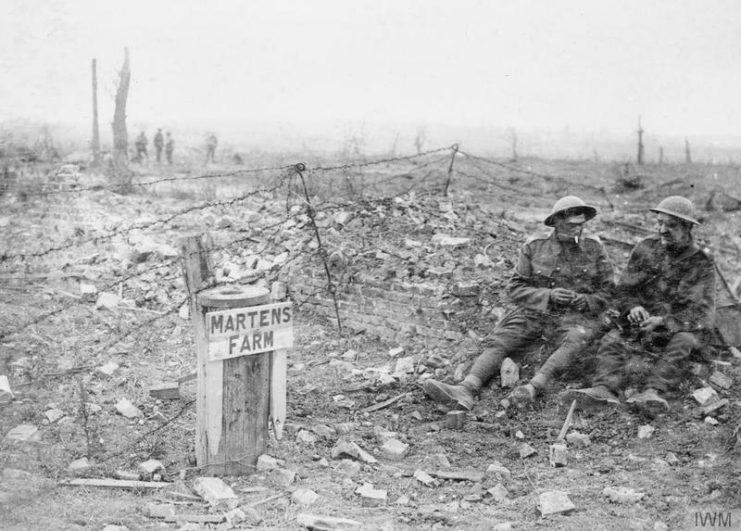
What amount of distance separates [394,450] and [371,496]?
2.56 ft

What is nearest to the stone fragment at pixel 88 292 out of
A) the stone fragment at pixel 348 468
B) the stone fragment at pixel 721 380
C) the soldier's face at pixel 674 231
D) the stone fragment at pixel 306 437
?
the stone fragment at pixel 306 437

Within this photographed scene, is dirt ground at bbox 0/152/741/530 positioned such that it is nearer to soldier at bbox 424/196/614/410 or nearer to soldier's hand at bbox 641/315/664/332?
soldier at bbox 424/196/614/410

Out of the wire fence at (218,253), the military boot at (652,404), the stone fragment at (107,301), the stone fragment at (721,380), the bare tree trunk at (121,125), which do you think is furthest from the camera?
the bare tree trunk at (121,125)

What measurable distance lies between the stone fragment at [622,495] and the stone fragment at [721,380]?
79.6 inches

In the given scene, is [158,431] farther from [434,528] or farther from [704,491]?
[704,491]

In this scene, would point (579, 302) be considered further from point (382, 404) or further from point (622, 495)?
point (622, 495)

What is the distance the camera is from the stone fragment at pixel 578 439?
16.2 ft

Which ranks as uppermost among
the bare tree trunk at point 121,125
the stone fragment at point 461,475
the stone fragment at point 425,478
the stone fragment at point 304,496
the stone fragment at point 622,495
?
the bare tree trunk at point 121,125

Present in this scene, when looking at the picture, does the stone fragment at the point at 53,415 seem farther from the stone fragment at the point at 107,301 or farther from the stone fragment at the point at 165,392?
the stone fragment at the point at 107,301

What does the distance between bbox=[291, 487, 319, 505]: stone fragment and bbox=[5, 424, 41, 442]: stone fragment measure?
82.5 inches

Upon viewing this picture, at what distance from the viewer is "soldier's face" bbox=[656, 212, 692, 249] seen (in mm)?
5777

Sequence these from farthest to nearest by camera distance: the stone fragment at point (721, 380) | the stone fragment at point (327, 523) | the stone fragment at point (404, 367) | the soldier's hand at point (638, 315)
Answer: the stone fragment at point (404, 367) → the soldier's hand at point (638, 315) → the stone fragment at point (721, 380) → the stone fragment at point (327, 523)

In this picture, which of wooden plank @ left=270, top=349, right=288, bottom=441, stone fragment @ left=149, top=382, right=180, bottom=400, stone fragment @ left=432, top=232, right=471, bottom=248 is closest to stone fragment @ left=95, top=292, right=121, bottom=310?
stone fragment @ left=149, top=382, right=180, bottom=400

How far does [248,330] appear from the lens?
414 cm
